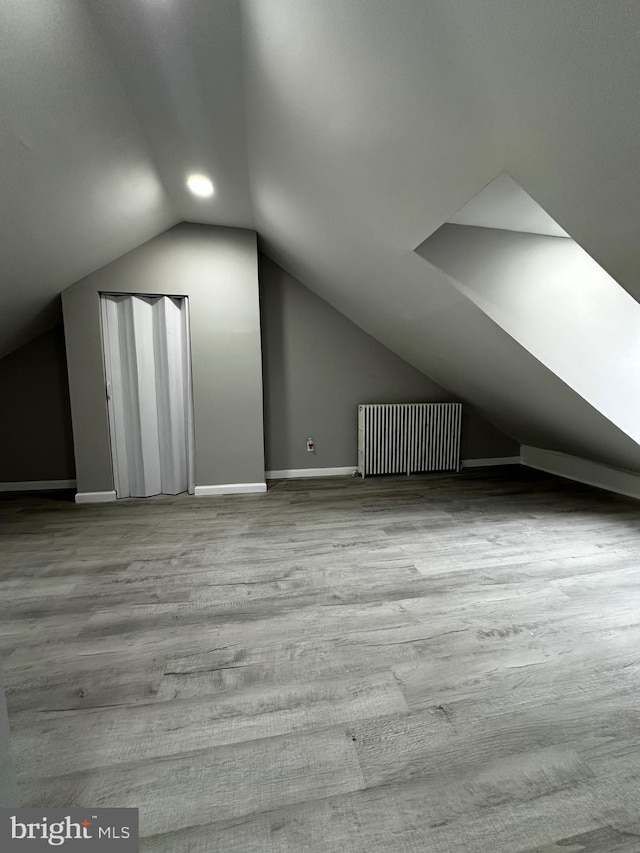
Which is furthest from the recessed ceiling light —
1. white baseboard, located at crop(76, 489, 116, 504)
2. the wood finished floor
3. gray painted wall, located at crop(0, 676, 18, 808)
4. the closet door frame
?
gray painted wall, located at crop(0, 676, 18, 808)

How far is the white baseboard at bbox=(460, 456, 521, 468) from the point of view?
4.60m

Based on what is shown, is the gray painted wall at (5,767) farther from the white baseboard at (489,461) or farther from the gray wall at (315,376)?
the white baseboard at (489,461)

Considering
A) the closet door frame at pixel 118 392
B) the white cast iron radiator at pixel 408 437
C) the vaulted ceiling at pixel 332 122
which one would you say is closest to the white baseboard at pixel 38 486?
the closet door frame at pixel 118 392

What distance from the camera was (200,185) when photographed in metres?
2.62

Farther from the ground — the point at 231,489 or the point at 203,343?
the point at 203,343

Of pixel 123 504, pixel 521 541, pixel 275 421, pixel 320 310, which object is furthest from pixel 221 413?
pixel 521 541

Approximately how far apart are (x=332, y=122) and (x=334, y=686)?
2469 millimetres

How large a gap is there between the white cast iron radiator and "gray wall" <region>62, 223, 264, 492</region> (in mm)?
1328

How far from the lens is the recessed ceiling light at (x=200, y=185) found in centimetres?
253

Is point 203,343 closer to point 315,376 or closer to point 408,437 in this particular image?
point 315,376

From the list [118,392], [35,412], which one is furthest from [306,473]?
[35,412]

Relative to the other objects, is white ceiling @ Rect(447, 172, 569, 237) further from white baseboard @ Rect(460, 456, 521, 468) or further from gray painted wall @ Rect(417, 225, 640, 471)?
white baseboard @ Rect(460, 456, 521, 468)

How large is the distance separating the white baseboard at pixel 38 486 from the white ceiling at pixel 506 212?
4.46 m

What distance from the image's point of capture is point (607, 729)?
3.64ft
